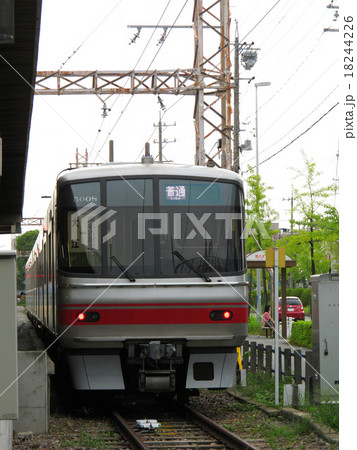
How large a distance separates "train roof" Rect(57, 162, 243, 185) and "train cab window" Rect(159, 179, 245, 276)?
11 centimetres

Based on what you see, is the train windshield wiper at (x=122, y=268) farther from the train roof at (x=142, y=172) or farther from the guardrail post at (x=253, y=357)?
the guardrail post at (x=253, y=357)

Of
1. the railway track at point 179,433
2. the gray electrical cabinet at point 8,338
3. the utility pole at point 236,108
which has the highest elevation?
the utility pole at point 236,108

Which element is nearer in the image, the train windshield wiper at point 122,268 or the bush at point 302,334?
the train windshield wiper at point 122,268

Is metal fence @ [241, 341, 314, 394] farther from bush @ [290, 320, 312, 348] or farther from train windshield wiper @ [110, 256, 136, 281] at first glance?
bush @ [290, 320, 312, 348]

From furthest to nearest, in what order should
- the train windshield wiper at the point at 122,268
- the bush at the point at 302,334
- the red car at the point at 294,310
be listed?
the red car at the point at 294,310 < the bush at the point at 302,334 < the train windshield wiper at the point at 122,268

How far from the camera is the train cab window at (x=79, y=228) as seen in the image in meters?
10.4

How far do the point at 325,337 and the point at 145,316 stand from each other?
256cm

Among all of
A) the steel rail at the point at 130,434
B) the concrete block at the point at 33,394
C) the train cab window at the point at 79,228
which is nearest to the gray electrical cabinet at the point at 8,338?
the steel rail at the point at 130,434

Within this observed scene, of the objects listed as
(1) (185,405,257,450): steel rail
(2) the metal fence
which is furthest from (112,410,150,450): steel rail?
(2) the metal fence

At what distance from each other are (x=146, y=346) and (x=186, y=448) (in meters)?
1.81

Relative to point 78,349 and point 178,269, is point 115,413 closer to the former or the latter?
point 78,349

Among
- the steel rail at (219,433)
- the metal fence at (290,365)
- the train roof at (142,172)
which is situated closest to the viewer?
the steel rail at (219,433)

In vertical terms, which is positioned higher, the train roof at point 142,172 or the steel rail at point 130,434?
the train roof at point 142,172

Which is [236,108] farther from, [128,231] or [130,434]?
[130,434]
